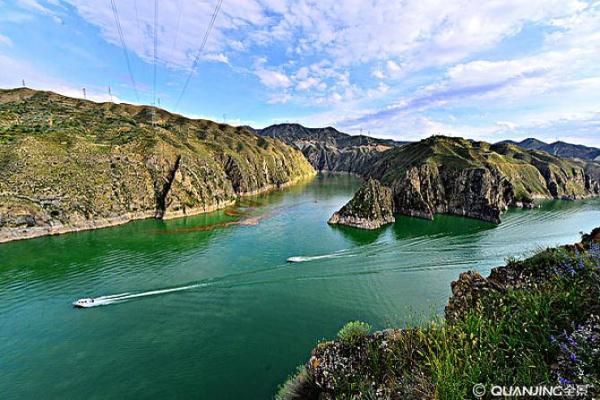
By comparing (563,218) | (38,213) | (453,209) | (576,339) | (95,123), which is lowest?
(563,218)

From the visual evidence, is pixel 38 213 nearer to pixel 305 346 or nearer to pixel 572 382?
pixel 305 346

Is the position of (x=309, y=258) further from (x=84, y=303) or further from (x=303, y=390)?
(x=303, y=390)

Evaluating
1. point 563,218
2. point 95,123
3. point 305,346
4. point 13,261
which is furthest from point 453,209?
point 95,123

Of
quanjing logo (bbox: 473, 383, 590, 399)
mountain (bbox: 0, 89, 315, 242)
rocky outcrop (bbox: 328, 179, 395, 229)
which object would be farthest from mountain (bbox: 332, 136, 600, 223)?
quanjing logo (bbox: 473, 383, 590, 399)

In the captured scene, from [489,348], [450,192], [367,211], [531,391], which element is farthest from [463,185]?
[531,391]

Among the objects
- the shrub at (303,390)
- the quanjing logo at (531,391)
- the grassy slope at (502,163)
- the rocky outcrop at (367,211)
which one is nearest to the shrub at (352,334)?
the shrub at (303,390)
